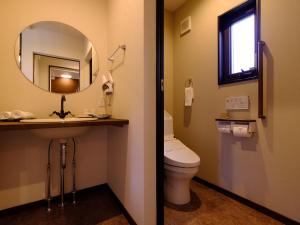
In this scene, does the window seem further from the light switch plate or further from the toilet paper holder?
the toilet paper holder

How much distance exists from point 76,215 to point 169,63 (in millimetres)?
2179

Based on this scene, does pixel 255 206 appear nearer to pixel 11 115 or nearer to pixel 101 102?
pixel 101 102

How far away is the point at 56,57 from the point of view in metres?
1.75

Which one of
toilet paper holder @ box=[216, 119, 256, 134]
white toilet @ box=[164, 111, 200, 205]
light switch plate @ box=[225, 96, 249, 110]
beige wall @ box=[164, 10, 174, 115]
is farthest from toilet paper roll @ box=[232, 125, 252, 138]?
beige wall @ box=[164, 10, 174, 115]

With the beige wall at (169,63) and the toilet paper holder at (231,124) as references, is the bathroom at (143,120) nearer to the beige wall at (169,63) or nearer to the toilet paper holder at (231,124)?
the toilet paper holder at (231,124)

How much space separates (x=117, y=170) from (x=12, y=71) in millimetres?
1300

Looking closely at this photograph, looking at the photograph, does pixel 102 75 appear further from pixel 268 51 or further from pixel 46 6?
pixel 268 51

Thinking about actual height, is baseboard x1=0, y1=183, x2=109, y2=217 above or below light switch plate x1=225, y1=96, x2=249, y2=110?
below

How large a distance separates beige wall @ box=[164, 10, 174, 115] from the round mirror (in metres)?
1.08

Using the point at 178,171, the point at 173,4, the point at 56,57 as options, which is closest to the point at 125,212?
the point at 178,171

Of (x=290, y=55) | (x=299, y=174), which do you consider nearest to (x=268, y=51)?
(x=290, y=55)

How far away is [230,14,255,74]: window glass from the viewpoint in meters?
Result: 1.70

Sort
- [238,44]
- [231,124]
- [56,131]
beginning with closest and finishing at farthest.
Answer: [56,131]
[231,124]
[238,44]

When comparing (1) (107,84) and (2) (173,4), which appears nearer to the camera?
(1) (107,84)
